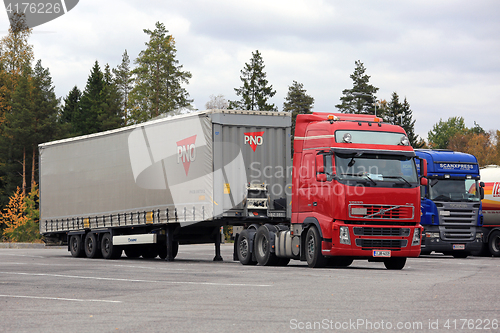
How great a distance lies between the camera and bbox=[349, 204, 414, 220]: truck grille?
16953mm

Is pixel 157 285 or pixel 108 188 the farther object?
pixel 108 188

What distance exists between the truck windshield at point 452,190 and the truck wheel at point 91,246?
12.5 meters

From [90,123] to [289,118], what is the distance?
69.7 m

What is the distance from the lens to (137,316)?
29.5ft

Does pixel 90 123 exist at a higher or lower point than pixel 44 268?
higher

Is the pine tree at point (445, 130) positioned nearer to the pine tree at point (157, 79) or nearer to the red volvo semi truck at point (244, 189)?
the pine tree at point (157, 79)

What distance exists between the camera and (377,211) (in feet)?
55.9

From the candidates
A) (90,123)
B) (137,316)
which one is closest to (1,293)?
(137,316)

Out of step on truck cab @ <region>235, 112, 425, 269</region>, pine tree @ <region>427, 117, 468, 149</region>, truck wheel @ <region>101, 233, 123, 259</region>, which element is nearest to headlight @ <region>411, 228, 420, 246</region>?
step on truck cab @ <region>235, 112, 425, 269</region>

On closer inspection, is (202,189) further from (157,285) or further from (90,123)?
(90,123)

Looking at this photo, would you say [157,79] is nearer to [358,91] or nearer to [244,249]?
[358,91]

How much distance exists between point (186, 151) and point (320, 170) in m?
5.68

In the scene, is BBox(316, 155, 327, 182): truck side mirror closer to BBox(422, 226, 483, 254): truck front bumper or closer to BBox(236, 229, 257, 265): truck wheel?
BBox(236, 229, 257, 265): truck wheel

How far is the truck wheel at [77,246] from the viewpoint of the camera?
90.3 feet
